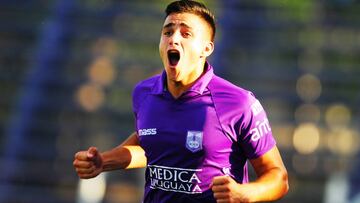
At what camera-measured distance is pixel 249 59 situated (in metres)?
10.5

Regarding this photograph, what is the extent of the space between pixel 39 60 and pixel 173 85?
6.85m

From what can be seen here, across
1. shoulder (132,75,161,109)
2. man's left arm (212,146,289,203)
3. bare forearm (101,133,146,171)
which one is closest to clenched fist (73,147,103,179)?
bare forearm (101,133,146,171)

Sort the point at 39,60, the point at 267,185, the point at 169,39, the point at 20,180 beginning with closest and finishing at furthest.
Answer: the point at 267,185, the point at 169,39, the point at 20,180, the point at 39,60

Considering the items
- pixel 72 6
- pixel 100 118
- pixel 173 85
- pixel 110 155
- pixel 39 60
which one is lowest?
pixel 110 155

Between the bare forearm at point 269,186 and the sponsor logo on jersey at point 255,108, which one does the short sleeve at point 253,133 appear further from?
the bare forearm at point 269,186

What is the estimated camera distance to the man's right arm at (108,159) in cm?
400

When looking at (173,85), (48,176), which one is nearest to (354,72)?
(48,176)

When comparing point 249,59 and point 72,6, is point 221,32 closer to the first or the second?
point 249,59

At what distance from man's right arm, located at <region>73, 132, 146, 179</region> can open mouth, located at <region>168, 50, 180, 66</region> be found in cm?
53

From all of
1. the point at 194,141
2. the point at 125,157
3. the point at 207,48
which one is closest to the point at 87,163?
the point at 125,157

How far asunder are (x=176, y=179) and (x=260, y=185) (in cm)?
48

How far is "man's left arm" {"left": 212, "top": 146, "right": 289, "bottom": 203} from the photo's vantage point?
3.39m

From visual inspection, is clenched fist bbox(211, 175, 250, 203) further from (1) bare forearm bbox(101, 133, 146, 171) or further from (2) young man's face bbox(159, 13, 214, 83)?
(1) bare forearm bbox(101, 133, 146, 171)

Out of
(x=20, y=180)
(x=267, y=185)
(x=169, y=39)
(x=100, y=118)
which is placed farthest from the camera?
(x=100, y=118)
